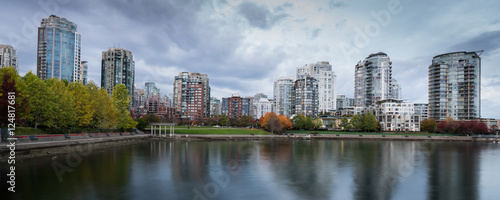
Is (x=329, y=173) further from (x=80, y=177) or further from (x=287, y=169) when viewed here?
(x=80, y=177)

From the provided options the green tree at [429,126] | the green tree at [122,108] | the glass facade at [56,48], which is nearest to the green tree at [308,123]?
the green tree at [429,126]

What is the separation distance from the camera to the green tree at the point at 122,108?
6581 cm

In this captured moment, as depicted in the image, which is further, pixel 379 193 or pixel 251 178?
pixel 251 178

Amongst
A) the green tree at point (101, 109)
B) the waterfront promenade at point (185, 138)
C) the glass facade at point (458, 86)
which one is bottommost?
the waterfront promenade at point (185, 138)

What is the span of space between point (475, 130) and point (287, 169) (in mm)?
114962

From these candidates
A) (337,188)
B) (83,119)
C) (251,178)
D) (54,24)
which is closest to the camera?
(337,188)

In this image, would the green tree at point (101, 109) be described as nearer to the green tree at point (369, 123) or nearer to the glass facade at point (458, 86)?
the green tree at point (369, 123)

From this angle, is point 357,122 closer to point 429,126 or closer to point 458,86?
point 429,126

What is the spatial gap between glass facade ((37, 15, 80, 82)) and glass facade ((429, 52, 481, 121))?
194102 millimetres

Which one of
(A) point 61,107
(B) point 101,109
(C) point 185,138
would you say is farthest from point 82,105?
(C) point 185,138

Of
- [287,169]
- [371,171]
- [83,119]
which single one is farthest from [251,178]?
[83,119]

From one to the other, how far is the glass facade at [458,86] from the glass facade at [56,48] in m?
194

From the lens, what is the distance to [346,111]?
564ft

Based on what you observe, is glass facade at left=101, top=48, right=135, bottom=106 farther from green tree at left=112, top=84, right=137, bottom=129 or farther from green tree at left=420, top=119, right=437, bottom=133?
green tree at left=420, top=119, right=437, bottom=133
